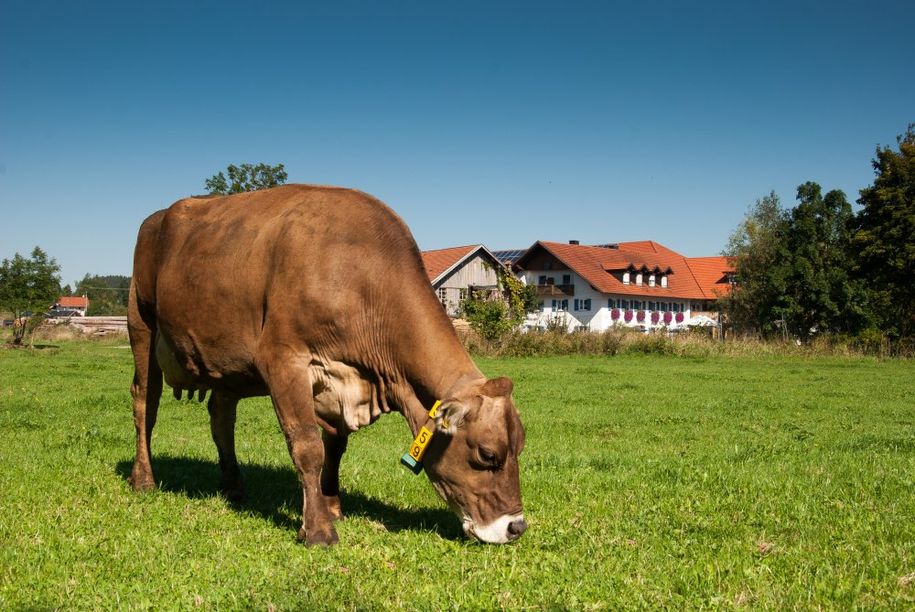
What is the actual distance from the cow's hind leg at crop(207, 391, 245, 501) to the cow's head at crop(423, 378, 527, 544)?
2700 mm

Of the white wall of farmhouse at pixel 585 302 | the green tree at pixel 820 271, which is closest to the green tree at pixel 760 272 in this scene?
the green tree at pixel 820 271

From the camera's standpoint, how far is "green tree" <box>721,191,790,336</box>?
55094 millimetres

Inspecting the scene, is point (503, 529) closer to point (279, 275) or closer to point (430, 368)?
point (430, 368)

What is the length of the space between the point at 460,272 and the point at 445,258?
7.08 feet

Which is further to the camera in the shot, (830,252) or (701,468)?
(830,252)

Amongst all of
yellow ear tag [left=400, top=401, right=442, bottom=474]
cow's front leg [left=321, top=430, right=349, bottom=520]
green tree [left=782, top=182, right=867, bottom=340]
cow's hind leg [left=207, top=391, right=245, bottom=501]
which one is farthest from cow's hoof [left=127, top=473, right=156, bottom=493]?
green tree [left=782, top=182, right=867, bottom=340]

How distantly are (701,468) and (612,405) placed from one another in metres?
8.73

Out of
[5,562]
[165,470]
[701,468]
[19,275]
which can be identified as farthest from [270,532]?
[19,275]

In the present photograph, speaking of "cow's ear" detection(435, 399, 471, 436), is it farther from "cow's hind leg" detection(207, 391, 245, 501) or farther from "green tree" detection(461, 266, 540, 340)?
"green tree" detection(461, 266, 540, 340)

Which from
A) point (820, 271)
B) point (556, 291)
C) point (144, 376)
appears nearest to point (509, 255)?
point (556, 291)

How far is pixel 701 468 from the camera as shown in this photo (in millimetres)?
8422

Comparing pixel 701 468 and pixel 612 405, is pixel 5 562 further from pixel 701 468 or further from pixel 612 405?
pixel 612 405

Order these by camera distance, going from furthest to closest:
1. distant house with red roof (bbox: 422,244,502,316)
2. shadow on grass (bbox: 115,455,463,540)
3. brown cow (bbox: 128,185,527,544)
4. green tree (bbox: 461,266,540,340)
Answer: distant house with red roof (bbox: 422,244,502,316)
green tree (bbox: 461,266,540,340)
shadow on grass (bbox: 115,455,463,540)
brown cow (bbox: 128,185,527,544)

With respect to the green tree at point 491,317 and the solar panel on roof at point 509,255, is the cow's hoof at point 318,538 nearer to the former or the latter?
the green tree at point 491,317
